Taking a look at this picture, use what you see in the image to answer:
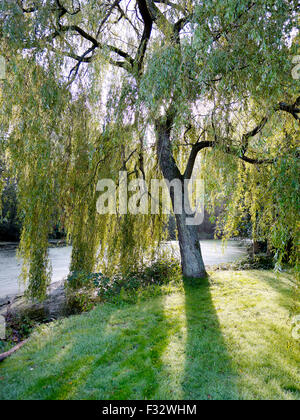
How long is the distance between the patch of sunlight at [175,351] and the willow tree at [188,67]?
5.15 ft

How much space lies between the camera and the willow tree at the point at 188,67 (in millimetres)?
2414

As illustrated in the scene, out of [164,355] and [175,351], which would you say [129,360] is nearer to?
[164,355]

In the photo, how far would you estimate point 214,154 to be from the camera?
10.9 feet

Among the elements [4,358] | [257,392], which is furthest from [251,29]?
[4,358]

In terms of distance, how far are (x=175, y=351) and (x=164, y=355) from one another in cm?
13

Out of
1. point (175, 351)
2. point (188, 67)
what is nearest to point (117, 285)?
point (175, 351)

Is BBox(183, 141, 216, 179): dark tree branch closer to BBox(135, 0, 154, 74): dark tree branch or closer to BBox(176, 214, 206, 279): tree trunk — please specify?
BBox(176, 214, 206, 279): tree trunk

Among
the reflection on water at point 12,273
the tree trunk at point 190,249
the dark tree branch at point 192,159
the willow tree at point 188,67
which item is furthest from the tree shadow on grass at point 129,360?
the dark tree branch at point 192,159

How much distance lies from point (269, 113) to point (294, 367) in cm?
232

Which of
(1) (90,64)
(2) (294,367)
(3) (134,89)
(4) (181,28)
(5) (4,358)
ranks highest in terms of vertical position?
(4) (181,28)

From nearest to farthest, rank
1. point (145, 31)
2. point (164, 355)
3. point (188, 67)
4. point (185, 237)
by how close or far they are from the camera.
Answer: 1. point (164, 355)
2. point (188, 67)
3. point (145, 31)
4. point (185, 237)

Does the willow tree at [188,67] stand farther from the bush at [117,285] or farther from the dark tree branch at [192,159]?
the bush at [117,285]

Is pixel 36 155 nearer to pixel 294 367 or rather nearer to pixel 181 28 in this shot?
pixel 181 28

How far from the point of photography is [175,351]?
8.02 feet
